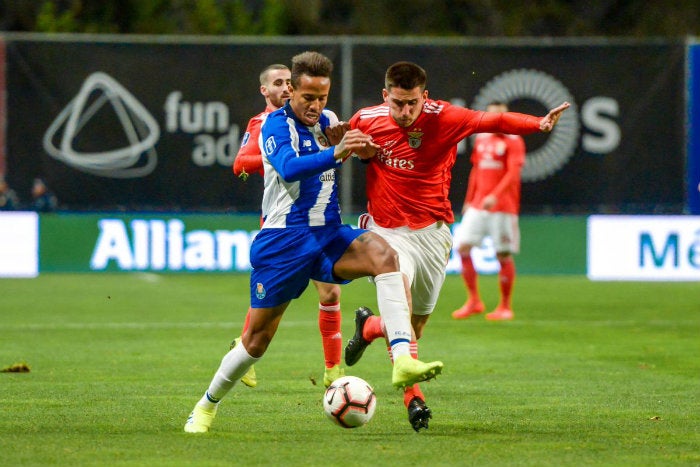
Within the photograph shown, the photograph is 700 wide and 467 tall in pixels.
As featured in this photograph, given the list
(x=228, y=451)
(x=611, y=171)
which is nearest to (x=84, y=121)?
(x=611, y=171)

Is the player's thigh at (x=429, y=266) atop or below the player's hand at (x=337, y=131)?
below

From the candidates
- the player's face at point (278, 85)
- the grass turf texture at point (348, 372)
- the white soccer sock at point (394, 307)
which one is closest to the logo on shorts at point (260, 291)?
the white soccer sock at point (394, 307)

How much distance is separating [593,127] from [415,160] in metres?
11.4

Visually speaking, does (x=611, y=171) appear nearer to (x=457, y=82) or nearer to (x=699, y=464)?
(x=457, y=82)

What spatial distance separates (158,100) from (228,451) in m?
12.5

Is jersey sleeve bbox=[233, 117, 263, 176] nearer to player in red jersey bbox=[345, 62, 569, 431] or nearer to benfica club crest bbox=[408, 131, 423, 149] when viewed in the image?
player in red jersey bbox=[345, 62, 569, 431]

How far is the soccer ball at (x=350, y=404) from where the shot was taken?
252 inches

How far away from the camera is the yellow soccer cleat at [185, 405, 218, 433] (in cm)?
656

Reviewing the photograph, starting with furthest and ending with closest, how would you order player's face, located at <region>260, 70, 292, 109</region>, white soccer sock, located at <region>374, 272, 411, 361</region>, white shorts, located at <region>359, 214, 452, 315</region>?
player's face, located at <region>260, 70, 292, 109</region>
white shorts, located at <region>359, 214, 452, 315</region>
white soccer sock, located at <region>374, 272, 411, 361</region>

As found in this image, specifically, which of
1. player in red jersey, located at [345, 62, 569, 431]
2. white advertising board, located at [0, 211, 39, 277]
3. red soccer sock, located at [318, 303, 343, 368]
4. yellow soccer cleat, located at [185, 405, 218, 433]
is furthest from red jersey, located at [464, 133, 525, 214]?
yellow soccer cleat, located at [185, 405, 218, 433]

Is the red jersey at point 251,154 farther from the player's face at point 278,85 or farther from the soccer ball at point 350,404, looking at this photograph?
the soccer ball at point 350,404

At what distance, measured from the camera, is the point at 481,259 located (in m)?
18.0

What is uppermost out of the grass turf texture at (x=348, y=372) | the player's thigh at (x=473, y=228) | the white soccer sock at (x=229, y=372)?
the player's thigh at (x=473, y=228)

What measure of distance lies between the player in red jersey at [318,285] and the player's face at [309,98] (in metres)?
1.29
